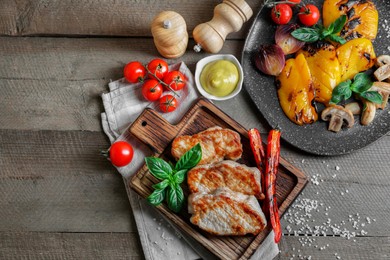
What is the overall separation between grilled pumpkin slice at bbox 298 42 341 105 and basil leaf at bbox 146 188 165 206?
1.20 m

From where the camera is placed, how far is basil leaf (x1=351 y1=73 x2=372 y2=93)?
2.80 meters

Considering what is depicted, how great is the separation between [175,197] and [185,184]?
0.53 ft

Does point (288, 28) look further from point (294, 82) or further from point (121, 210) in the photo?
point (121, 210)

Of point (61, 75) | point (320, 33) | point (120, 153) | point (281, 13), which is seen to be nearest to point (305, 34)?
point (320, 33)

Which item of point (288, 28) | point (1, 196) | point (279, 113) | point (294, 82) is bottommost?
point (1, 196)

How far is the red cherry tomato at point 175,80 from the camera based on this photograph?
2.72m

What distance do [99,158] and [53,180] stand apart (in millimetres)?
343

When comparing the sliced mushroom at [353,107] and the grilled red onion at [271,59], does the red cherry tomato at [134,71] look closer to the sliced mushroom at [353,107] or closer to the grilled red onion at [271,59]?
the grilled red onion at [271,59]

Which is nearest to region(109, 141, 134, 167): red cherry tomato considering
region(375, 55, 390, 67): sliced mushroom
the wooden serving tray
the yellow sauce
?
the wooden serving tray

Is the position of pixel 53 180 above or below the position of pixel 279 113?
below

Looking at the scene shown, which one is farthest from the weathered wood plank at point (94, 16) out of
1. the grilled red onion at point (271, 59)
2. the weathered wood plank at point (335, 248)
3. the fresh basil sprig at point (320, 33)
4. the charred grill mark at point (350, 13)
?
the weathered wood plank at point (335, 248)

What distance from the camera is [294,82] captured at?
2791mm

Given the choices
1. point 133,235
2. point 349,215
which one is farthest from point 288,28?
point 133,235

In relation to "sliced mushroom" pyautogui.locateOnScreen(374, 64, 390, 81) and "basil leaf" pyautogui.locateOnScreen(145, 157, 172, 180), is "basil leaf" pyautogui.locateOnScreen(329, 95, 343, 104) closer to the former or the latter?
"sliced mushroom" pyautogui.locateOnScreen(374, 64, 390, 81)
